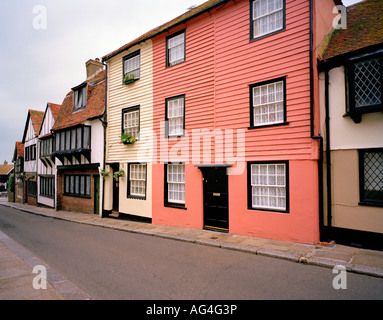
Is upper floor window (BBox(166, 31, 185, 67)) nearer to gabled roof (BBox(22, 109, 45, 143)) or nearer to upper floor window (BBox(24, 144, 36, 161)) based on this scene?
gabled roof (BBox(22, 109, 45, 143))

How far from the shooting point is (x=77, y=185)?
1945 centimetres

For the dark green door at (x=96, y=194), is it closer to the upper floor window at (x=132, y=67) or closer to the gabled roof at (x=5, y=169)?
the upper floor window at (x=132, y=67)

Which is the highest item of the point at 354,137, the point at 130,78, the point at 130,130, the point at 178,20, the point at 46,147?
the point at 178,20

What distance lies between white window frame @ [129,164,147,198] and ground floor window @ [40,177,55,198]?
1281 cm

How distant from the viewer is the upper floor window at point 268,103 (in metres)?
8.86

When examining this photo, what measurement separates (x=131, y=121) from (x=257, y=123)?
7650mm

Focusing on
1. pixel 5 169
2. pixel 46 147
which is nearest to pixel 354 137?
pixel 46 147

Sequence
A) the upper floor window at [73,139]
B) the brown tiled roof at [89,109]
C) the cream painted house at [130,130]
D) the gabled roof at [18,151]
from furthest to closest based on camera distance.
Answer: the gabled roof at [18,151] → the upper floor window at [73,139] → the brown tiled roof at [89,109] → the cream painted house at [130,130]

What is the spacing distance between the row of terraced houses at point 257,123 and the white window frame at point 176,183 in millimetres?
54

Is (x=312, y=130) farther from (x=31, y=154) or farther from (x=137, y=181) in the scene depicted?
(x=31, y=154)

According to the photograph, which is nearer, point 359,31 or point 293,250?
point 293,250

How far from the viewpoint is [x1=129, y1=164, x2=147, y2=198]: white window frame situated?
534 inches

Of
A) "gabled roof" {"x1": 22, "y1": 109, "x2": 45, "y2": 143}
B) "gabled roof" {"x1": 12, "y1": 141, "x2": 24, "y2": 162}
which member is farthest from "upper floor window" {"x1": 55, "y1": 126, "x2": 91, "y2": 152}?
"gabled roof" {"x1": 12, "y1": 141, "x2": 24, "y2": 162}

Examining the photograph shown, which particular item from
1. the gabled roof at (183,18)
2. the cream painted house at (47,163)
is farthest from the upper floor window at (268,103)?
the cream painted house at (47,163)
